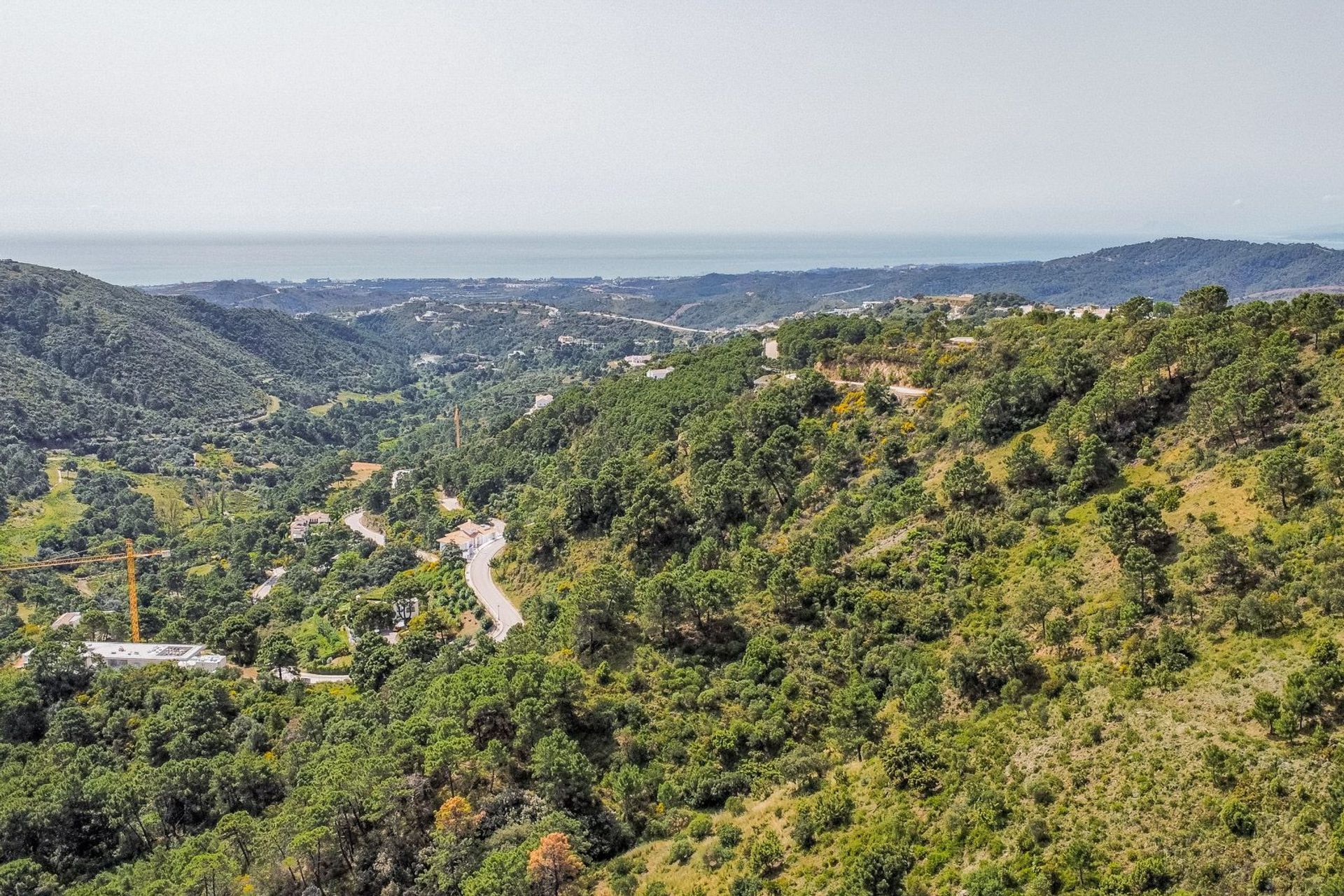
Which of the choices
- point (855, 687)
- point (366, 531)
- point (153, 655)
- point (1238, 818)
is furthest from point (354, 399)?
point (1238, 818)

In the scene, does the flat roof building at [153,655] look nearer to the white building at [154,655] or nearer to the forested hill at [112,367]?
the white building at [154,655]

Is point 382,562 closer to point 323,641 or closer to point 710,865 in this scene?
point 323,641

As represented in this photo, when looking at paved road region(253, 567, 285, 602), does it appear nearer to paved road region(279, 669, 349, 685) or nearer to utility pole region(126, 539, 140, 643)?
utility pole region(126, 539, 140, 643)

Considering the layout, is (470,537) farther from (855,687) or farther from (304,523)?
(855,687)

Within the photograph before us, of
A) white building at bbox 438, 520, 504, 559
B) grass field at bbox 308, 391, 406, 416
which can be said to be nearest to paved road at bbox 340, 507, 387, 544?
white building at bbox 438, 520, 504, 559

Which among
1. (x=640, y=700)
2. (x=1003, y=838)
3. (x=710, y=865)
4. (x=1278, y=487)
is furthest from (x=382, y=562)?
(x=1278, y=487)

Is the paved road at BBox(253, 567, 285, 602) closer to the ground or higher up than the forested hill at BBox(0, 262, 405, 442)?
closer to the ground

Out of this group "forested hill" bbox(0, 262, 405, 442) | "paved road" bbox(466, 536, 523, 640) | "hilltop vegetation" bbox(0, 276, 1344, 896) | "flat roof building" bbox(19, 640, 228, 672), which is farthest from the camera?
A: "forested hill" bbox(0, 262, 405, 442)
